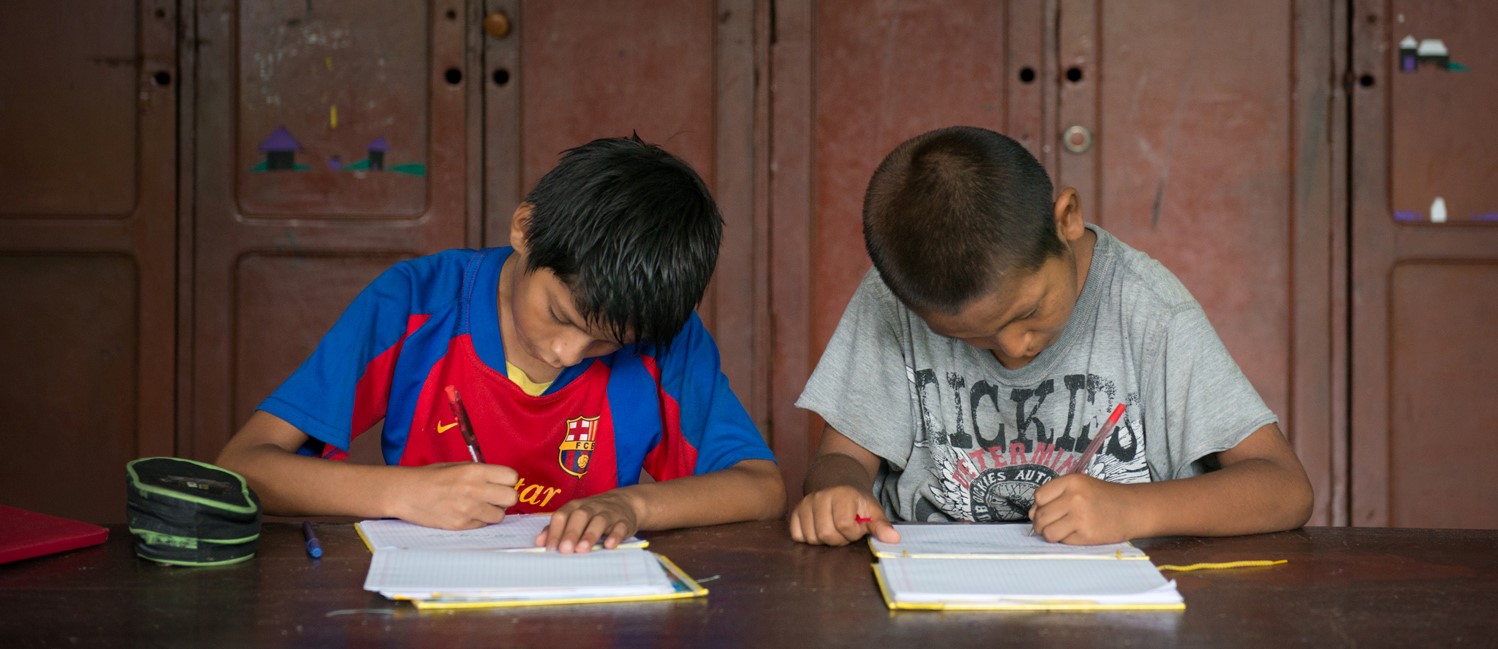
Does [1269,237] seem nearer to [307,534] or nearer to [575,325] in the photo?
[575,325]

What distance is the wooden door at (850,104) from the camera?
2.64 m

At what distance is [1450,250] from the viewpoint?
2611 mm

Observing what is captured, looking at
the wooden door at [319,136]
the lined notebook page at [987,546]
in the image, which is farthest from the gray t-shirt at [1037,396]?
the wooden door at [319,136]

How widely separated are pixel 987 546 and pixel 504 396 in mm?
648

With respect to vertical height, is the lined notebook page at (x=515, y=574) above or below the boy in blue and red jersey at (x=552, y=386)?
below

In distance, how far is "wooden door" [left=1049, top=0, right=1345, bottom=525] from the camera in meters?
2.62

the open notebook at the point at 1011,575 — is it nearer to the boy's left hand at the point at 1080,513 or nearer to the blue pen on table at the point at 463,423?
the boy's left hand at the point at 1080,513

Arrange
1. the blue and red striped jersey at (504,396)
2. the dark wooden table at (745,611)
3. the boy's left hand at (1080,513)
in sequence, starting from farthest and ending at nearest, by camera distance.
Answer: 1. the blue and red striped jersey at (504,396)
2. the boy's left hand at (1080,513)
3. the dark wooden table at (745,611)

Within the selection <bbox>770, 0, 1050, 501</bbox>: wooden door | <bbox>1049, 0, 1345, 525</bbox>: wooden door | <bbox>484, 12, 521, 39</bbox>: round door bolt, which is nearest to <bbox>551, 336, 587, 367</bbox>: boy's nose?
<bbox>770, 0, 1050, 501</bbox>: wooden door

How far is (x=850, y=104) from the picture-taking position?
8.71 ft

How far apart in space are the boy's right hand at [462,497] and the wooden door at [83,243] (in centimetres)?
167

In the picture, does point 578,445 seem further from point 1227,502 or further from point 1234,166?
point 1234,166

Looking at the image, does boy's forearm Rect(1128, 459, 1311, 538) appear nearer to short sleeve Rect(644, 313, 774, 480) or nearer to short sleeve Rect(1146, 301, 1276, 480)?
short sleeve Rect(1146, 301, 1276, 480)

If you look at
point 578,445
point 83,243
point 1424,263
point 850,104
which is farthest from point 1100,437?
point 83,243
